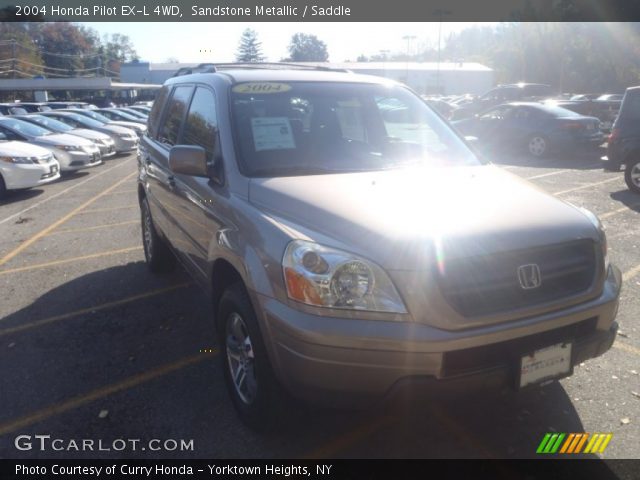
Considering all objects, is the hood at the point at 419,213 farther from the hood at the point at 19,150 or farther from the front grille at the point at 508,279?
the hood at the point at 19,150

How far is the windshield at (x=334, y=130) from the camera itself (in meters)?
3.65

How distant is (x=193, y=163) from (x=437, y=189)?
4.95ft

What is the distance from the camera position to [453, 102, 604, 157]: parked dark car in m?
14.6

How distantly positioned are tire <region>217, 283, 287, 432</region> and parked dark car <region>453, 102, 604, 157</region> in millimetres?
13484

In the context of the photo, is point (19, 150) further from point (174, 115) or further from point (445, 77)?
point (445, 77)

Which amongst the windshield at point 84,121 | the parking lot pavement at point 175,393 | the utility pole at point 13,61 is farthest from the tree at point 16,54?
the parking lot pavement at point 175,393

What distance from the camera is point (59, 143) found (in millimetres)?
14445

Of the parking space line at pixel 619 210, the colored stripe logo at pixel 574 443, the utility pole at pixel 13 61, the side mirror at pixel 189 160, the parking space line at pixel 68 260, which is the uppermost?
the utility pole at pixel 13 61

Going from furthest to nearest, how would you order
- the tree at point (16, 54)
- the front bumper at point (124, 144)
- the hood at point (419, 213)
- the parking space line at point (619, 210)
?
the tree at point (16, 54) < the front bumper at point (124, 144) < the parking space line at point (619, 210) < the hood at point (419, 213)

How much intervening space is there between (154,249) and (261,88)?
2.74 metres

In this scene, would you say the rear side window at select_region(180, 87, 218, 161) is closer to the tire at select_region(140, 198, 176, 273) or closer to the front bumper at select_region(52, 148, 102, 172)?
the tire at select_region(140, 198, 176, 273)

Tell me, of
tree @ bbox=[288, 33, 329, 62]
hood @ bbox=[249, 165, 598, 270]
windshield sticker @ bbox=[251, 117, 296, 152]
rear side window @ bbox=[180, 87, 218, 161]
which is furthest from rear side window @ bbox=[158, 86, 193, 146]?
tree @ bbox=[288, 33, 329, 62]

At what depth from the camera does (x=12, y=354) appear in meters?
4.39
